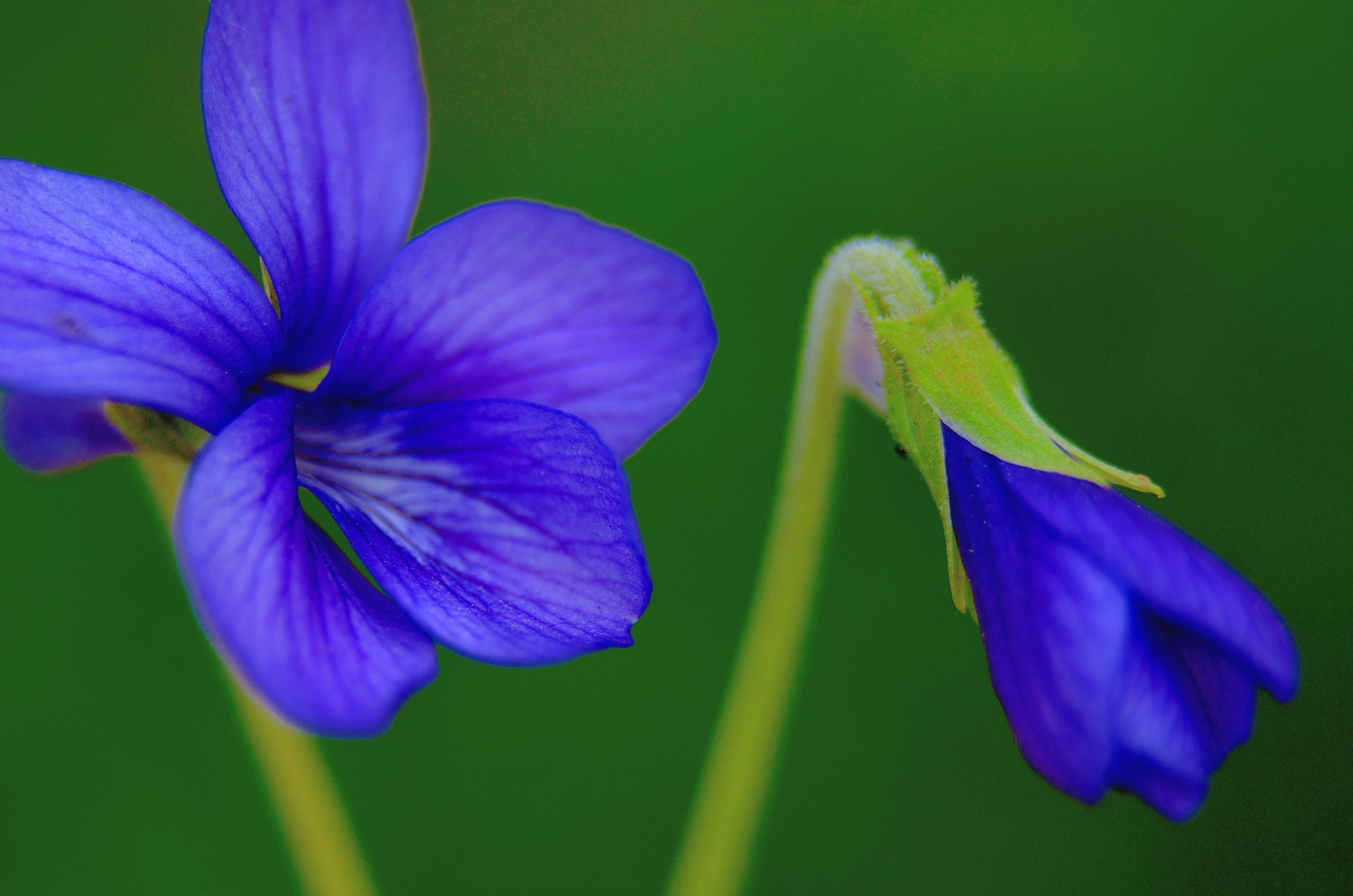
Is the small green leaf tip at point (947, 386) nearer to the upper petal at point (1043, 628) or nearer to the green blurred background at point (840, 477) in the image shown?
the upper petal at point (1043, 628)

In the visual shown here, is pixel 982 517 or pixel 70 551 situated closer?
pixel 982 517

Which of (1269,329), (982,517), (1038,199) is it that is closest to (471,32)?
(1038,199)

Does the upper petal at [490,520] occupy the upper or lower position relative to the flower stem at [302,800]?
upper

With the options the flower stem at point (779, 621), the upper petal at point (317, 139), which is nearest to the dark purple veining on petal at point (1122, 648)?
the flower stem at point (779, 621)

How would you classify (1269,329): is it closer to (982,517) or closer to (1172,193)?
(1172,193)

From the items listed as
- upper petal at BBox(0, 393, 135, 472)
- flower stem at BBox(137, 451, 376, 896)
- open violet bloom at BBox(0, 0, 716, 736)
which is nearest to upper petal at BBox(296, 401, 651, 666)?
open violet bloom at BBox(0, 0, 716, 736)

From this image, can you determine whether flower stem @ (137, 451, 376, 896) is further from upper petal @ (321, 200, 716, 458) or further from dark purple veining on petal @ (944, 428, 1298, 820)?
dark purple veining on petal @ (944, 428, 1298, 820)
